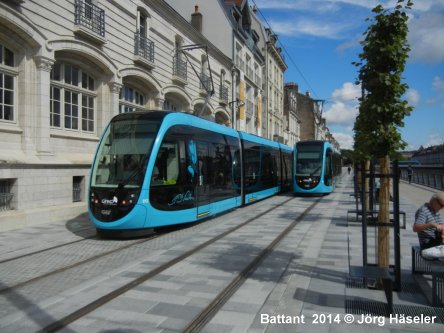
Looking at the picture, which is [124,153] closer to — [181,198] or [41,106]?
[181,198]

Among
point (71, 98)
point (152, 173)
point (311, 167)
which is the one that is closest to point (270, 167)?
point (311, 167)

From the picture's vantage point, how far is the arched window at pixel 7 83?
40.0 feet

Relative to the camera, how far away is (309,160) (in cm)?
2214

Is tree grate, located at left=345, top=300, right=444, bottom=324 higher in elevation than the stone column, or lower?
lower

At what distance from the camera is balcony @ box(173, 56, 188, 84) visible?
73.5ft

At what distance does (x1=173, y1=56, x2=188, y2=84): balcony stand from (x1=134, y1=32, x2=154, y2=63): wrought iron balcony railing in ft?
8.20

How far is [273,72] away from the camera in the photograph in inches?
2003

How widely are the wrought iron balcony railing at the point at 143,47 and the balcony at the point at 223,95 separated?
36.2 feet

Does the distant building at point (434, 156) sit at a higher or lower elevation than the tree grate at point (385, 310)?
higher

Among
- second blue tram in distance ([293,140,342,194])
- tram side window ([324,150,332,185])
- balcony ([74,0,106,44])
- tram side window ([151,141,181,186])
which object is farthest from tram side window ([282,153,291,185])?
tram side window ([151,141,181,186])

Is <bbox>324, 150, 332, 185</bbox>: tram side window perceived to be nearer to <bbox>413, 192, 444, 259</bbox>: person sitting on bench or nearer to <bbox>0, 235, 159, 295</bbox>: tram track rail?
<bbox>0, 235, 159, 295</bbox>: tram track rail

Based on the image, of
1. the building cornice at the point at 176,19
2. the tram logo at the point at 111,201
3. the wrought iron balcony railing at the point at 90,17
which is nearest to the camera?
the tram logo at the point at 111,201

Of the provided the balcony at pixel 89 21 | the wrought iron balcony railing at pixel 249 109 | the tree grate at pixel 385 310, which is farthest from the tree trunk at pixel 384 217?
the wrought iron balcony railing at pixel 249 109

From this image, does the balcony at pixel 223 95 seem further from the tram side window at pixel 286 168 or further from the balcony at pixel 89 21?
the balcony at pixel 89 21
